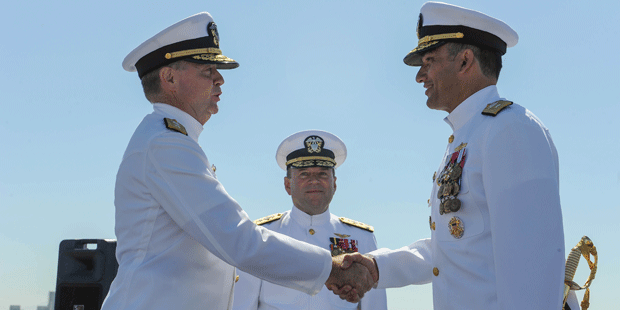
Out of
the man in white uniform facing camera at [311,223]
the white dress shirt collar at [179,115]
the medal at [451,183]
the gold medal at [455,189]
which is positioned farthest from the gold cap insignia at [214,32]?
the man in white uniform facing camera at [311,223]

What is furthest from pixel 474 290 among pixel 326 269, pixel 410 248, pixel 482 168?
pixel 410 248

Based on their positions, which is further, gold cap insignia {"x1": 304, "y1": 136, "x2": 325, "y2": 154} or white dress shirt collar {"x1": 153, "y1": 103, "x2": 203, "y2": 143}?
gold cap insignia {"x1": 304, "y1": 136, "x2": 325, "y2": 154}

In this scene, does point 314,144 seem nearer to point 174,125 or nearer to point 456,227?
point 174,125

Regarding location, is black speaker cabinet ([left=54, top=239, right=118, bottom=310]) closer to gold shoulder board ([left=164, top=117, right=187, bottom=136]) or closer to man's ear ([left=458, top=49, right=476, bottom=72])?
gold shoulder board ([left=164, top=117, right=187, bottom=136])

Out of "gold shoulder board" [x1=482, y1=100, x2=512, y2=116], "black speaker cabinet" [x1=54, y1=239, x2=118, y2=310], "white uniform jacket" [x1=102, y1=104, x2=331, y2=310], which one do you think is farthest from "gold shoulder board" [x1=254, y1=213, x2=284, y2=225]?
"gold shoulder board" [x1=482, y1=100, x2=512, y2=116]

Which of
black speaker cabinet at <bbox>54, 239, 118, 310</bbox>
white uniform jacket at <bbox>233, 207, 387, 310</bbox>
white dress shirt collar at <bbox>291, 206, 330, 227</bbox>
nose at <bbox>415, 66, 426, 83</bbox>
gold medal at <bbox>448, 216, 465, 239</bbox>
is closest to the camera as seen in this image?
gold medal at <bbox>448, 216, 465, 239</bbox>

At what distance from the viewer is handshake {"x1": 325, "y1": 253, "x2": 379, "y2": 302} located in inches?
153

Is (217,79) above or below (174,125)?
above

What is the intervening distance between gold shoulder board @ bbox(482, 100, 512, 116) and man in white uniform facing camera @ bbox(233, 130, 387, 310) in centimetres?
326

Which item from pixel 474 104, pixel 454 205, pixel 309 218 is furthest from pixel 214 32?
pixel 309 218

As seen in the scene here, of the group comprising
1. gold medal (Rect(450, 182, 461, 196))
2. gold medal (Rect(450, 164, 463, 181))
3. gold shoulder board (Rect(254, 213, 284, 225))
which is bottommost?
gold shoulder board (Rect(254, 213, 284, 225))

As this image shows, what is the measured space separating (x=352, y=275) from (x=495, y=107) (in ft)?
4.98

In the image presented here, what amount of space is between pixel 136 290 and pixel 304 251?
939 mm

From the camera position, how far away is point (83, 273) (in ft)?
18.7
